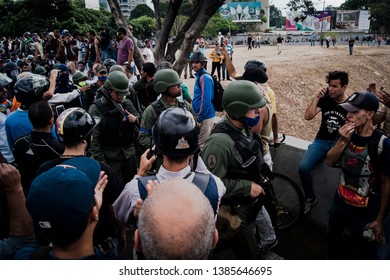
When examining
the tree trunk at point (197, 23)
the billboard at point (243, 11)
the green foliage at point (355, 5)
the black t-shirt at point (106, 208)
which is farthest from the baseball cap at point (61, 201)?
the green foliage at point (355, 5)

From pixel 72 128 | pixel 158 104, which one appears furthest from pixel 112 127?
pixel 72 128

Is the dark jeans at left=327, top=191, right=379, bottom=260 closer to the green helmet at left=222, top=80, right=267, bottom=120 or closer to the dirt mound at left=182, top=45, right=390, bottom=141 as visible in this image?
the green helmet at left=222, top=80, right=267, bottom=120

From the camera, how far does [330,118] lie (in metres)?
4.07

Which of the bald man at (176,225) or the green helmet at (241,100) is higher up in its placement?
the green helmet at (241,100)

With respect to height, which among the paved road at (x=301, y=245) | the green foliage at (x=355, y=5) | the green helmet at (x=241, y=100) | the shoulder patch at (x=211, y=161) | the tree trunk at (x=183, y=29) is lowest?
the paved road at (x=301, y=245)

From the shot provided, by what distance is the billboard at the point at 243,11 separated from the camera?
311ft

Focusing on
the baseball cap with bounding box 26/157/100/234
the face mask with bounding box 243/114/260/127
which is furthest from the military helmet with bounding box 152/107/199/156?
the face mask with bounding box 243/114/260/127

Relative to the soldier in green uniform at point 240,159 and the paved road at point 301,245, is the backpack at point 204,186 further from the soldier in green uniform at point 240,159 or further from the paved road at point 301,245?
the paved road at point 301,245

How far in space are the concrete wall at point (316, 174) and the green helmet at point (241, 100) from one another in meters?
1.81

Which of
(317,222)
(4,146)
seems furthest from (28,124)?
(317,222)

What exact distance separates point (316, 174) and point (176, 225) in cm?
339

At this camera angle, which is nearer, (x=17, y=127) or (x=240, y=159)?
(x=240, y=159)

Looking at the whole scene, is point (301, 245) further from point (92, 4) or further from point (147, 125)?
point (92, 4)

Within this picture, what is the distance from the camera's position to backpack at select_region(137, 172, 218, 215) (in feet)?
6.81
